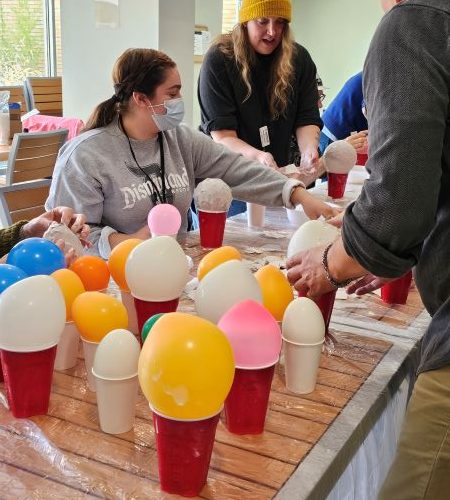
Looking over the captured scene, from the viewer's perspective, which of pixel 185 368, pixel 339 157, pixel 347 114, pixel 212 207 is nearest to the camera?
pixel 185 368

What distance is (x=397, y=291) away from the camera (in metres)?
1.44

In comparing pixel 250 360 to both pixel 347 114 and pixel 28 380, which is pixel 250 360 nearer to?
pixel 28 380

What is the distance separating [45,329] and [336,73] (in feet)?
24.8

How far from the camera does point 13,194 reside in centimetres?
258

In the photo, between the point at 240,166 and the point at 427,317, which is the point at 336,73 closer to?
the point at 240,166

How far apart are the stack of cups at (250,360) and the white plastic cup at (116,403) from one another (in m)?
0.14

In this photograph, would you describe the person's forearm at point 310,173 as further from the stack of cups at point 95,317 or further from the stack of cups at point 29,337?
the stack of cups at point 29,337

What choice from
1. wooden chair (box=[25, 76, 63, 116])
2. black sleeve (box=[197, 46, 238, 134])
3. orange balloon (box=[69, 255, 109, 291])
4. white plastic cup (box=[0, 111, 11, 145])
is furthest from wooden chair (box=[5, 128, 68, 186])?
orange balloon (box=[69, 255, 109, 291])

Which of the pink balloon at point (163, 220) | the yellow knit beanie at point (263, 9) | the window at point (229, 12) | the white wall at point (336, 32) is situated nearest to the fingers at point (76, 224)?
the pink balloon at point (163, 220)

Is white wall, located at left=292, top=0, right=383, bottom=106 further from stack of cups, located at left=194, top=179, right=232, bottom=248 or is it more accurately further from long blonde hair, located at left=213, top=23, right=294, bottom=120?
stack of cups, located at left=194, top=179, right=232, bottom=248

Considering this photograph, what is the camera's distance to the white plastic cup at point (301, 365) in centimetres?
99

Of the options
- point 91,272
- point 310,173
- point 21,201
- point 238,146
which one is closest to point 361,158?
point 310,173

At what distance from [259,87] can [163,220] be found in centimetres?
126

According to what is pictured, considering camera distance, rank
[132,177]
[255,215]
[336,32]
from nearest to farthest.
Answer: [132,177] → [255,215] → [336,32]
